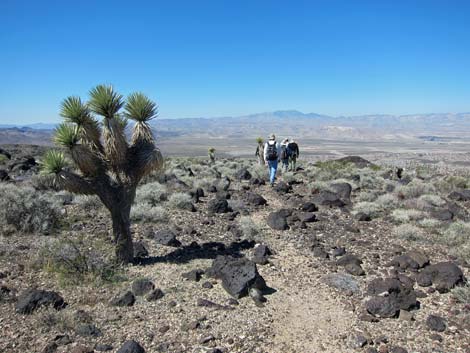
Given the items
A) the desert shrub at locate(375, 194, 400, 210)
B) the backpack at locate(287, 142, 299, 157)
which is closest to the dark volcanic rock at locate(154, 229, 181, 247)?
the desert shrub at locate(375, 194, 400, 210)

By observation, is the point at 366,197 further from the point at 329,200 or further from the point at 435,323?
the point at 435,323

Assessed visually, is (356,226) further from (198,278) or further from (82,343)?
(82,343)

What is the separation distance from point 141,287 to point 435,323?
14.7 feet

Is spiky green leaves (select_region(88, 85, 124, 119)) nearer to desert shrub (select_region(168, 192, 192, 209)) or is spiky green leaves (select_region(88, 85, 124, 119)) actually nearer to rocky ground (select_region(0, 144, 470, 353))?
rocky ground (select_region(0, 144, 470, 353))

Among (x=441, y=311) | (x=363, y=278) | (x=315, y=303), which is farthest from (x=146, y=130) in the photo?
(x=441, y=311)

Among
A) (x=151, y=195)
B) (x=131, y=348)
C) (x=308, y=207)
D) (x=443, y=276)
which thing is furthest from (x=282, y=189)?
(x=131, y=348)

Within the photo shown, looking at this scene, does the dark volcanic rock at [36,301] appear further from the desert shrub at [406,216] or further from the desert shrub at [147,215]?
the desert shrub at [406,216]

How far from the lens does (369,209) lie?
476 inches

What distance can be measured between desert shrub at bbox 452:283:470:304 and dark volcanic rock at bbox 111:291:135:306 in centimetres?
519

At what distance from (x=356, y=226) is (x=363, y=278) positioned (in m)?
3.45

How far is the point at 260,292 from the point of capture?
6719 millimetres

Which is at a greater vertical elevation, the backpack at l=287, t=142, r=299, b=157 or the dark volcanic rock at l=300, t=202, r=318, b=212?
the backpack at l=287, t=142, r=299, b=157

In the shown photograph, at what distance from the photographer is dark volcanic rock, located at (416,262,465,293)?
23.1ft

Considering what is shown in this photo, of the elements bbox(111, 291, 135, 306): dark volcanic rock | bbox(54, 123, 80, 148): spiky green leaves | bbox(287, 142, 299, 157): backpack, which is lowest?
bbox(111, 291, 135, 306): dark volcanic rock
